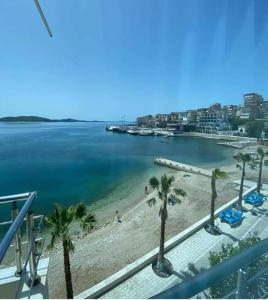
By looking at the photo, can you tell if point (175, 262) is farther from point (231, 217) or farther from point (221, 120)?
point (221, 120)

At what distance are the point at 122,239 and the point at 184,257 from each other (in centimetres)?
415

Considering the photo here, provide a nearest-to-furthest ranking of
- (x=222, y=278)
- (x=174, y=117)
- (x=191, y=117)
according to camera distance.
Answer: (x=222, y=278), (x=191, y=117), (x=174, y=117)

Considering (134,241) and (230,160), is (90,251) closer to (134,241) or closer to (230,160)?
(134,241)

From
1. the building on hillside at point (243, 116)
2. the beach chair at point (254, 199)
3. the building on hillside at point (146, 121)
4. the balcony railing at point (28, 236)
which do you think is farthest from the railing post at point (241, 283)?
the building on hillside at point (146, 121)

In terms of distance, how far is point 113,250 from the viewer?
11367 millimetres

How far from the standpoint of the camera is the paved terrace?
24.6ft

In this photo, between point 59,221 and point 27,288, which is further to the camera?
point 59,221

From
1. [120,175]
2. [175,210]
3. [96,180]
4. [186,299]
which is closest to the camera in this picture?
[186,299]

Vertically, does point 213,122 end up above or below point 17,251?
below

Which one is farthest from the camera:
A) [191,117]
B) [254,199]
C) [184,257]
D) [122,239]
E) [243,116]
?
[191,117]

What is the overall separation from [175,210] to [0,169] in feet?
80.4

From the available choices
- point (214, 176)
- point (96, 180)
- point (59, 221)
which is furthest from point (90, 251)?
point (96, 180)

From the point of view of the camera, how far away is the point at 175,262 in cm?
891

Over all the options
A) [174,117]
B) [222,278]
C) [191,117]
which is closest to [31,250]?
[222,278]
